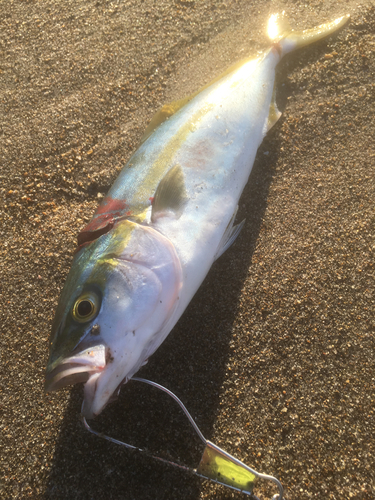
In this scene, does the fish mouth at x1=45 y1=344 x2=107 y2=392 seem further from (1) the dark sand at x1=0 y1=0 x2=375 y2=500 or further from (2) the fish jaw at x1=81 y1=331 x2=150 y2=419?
(1) the dark sand at x1=0 y1=0 x2=375 y2=500

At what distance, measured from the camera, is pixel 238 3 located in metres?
2.81

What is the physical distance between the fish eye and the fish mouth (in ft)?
0.51

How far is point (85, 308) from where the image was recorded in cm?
150

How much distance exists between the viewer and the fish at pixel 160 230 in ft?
4.68

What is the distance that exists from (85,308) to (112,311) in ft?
0.50

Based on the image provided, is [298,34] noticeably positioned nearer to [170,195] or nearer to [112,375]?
[170,195]

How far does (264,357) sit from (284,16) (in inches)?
121

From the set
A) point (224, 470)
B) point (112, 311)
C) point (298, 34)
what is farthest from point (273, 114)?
point (224, 470)

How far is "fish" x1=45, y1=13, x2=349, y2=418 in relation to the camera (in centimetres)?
143

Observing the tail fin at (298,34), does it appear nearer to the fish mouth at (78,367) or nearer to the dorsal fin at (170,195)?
the dorsal fin at (170,195)

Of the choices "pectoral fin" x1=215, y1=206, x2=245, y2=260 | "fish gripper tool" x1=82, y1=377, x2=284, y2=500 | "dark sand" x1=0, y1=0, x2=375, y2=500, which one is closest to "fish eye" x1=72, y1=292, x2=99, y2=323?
"fish gripper tool" x1=82, y1=377, x2=284, y2=500

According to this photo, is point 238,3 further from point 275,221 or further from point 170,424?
point 170,424

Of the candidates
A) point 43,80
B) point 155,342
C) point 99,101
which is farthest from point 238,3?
point 155,342

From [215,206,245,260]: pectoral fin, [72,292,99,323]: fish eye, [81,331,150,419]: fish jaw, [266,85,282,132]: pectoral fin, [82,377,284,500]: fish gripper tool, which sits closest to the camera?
[81,331,150,419]: fish jaw
